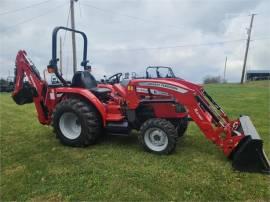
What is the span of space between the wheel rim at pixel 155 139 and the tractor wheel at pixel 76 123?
3.66ft

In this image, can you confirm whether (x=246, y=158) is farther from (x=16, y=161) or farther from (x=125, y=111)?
(x=16, y=161)

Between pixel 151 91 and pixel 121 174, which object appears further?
pixel 151 91

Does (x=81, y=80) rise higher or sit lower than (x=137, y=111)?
higher

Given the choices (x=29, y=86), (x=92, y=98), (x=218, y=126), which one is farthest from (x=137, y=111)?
(x=29, y=86)

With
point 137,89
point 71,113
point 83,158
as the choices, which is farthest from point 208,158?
point 71,113

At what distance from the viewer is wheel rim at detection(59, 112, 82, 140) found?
6.56 meters

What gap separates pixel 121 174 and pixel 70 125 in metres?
2.32

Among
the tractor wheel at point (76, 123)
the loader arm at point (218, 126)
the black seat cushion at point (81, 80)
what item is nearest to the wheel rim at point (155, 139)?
the loader arm at point (218, 126)

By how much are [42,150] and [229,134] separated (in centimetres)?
357

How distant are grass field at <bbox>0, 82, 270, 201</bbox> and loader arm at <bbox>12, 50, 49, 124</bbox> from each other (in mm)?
Answer: 874

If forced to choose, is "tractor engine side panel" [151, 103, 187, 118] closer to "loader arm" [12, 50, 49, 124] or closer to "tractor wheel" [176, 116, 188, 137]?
"tractor wheel" [176, 116, 188, 137]

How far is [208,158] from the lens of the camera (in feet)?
18.1

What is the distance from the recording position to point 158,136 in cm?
577

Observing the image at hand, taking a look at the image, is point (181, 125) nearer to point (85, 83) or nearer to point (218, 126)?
point (218, 126)
